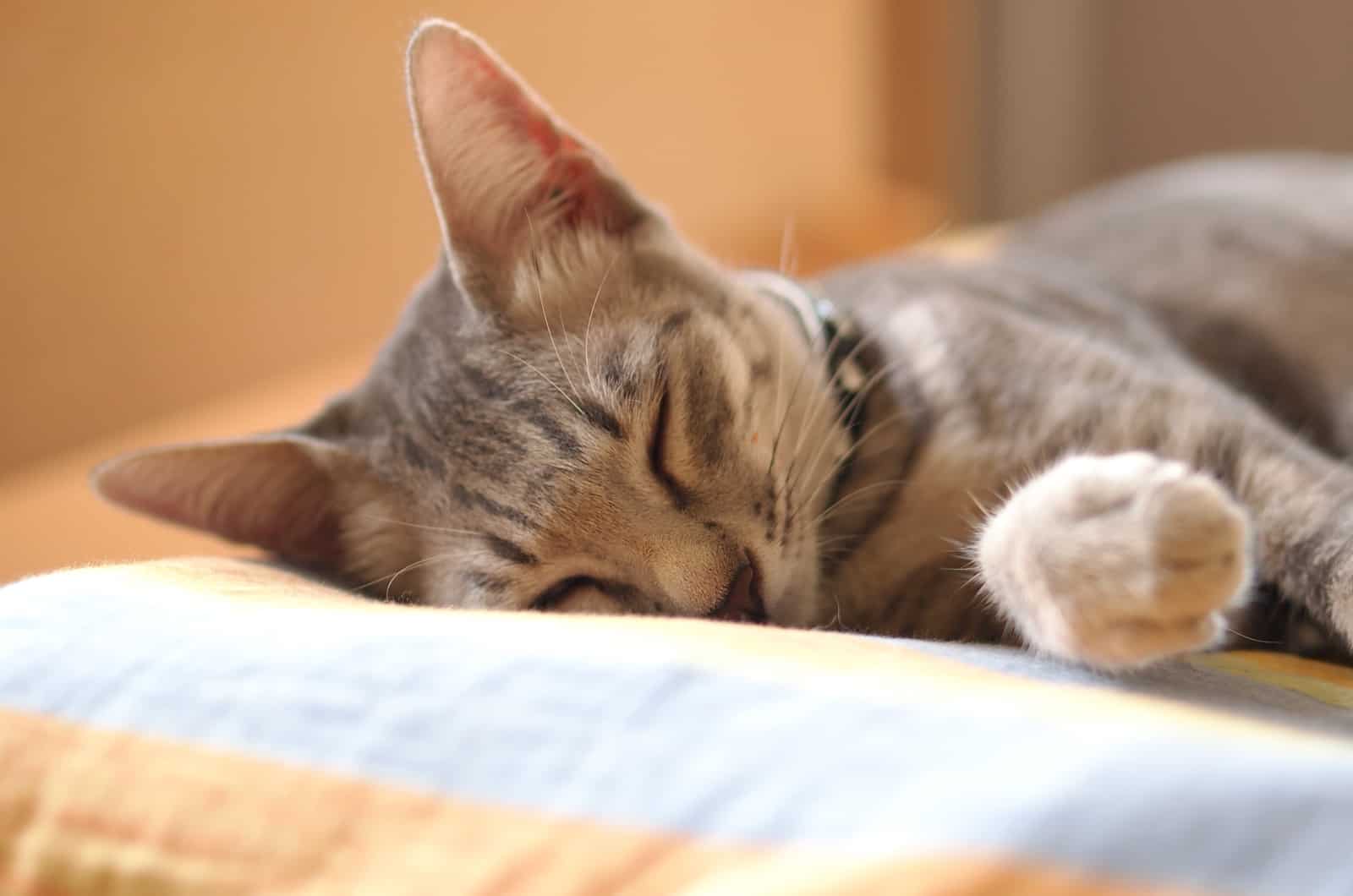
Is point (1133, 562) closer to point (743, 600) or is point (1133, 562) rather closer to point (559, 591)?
point (743, 600)

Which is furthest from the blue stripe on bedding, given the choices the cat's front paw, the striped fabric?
the cat's front paw

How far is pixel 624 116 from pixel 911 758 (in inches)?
94.2

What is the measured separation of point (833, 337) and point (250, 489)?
2.09ft

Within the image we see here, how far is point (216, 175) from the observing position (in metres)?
1.96

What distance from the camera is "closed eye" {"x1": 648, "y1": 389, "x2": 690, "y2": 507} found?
3.19ft

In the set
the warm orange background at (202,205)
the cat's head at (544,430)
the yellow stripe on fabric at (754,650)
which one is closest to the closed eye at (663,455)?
the cat's head at (544,430)

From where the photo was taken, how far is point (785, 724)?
542 millimetres

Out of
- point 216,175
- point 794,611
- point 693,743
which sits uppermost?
point 216,175

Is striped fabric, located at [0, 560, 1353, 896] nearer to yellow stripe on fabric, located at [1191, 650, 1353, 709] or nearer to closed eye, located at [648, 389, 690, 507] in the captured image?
yellow stripe on fabric, located at [1191, 650, 1353, 709]

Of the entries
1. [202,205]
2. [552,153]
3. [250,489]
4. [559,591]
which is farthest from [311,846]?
[202,205]

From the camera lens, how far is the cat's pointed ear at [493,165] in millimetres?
989

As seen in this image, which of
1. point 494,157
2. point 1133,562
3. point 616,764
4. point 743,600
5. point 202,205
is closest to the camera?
point 616,764

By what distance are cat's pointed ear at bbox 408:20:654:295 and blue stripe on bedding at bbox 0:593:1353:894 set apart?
46cm

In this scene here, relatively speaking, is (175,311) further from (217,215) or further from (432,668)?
(432,668)
